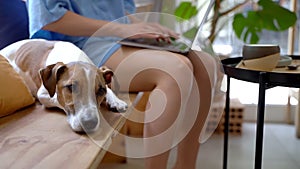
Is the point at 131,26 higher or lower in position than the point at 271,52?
higher

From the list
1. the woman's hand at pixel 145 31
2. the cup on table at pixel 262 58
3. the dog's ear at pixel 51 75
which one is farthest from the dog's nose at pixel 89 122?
the cup on table at pixel 262 58

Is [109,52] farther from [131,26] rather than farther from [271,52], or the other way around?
[271,52]

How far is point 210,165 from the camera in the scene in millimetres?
1644

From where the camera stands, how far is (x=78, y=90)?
2.51ft

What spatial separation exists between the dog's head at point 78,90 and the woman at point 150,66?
→ 180 millimetres

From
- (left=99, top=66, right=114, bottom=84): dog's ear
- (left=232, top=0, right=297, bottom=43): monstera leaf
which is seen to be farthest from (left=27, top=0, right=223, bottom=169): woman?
(left=232, top=0, right=297, bottom=43): monstera leaf

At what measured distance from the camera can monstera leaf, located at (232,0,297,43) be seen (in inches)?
77.0

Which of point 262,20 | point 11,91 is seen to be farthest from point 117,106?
point 262,20

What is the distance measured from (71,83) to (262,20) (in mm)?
1531

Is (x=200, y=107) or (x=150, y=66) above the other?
(x=150, y=66)

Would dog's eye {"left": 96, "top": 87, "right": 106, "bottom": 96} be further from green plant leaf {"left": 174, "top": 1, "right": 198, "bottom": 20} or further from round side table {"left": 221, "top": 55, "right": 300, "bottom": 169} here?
green plant leaf {"left": 174, "top": 1, "right": 198, "bottom": 20}

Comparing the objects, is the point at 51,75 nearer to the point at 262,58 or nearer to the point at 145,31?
the point at 145,31

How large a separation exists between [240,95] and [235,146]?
50 centimetres

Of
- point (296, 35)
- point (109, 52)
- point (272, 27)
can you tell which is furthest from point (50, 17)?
point (296, 35)
